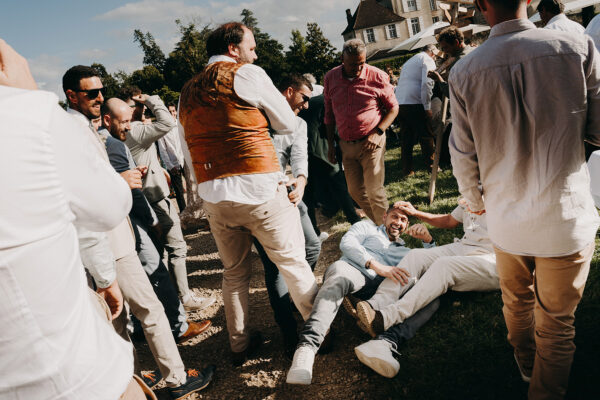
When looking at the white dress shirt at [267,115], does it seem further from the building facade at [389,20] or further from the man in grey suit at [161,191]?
the building facade at [389,20]

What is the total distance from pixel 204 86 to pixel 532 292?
2.17 metres

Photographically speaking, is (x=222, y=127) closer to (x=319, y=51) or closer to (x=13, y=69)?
(x=13, y=69)

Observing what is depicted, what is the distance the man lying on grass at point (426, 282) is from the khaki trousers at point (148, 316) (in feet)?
4.20

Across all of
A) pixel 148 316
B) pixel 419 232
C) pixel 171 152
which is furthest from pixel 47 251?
pixel 171 152

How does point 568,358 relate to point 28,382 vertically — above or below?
below

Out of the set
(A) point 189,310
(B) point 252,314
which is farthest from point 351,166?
(A) point 189,310

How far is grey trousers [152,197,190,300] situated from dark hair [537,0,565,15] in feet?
16.2

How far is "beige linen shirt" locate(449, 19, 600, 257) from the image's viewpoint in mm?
1512

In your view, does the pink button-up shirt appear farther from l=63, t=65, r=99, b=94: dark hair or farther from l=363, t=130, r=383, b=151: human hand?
l=63, t=65, r=99, b=94: dark hair

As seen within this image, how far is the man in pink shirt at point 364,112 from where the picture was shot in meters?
4.38

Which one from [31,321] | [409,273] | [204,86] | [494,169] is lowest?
[409,273]

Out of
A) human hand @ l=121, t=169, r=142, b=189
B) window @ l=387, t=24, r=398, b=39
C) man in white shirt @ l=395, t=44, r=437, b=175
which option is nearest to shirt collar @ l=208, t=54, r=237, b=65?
human hand @ l=121, t=169, r=142, b=189

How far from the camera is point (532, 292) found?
193 cm

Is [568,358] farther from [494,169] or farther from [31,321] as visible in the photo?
[31,321]
